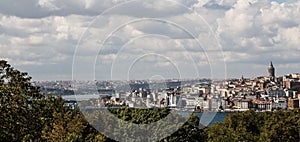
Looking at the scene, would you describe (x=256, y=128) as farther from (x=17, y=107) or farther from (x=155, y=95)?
(x=17, y=107)

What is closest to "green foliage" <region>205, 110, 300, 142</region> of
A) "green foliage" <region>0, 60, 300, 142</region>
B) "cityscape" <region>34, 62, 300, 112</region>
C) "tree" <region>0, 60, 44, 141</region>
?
"green foliage" <region>0, 60, 300, 142</region>

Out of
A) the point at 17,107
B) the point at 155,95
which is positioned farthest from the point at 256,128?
the point at 17,107

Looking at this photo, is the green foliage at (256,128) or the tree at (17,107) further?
the green foliage at (256,128)

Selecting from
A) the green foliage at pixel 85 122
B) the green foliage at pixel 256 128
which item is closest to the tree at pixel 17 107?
the green foliage at pixel 85 122

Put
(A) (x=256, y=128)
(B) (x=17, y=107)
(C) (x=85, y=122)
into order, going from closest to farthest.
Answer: (B) (x=17, y=107) < (C) (x=85, y=122) < (A) (x=256, y=128)

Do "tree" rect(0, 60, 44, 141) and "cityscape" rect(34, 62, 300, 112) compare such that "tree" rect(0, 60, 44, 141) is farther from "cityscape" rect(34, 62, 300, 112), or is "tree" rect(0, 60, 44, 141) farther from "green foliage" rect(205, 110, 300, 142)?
"green foliage" rect(205, 110, 300, 142)

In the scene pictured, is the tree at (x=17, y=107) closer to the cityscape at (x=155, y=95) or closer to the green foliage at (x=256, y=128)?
the cityscape at (x=155, y=95)

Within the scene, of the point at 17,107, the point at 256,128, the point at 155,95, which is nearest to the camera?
the point at 17,107

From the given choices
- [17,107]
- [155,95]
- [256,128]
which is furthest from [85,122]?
[155,95]

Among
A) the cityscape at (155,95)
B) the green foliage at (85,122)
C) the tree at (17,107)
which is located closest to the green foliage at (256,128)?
the green foliage at (85,122)

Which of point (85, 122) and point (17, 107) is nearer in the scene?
point (17, 107)

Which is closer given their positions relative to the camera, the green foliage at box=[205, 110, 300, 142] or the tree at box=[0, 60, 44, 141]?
the tree at box=[0, 60, 44, 141]

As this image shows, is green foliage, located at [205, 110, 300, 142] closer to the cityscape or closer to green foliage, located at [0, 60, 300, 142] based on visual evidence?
green foliage, located at [0, 60, 300, 142]
